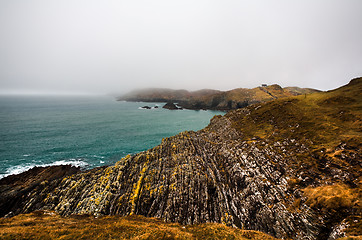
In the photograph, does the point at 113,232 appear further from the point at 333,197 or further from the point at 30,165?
the point at 30,165

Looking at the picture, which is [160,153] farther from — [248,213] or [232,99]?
[232,99]

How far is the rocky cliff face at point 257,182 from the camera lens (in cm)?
1531

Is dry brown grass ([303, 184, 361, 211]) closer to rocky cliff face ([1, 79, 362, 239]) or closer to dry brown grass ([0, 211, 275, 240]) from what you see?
rocky cliff face ([1, 79, 362, 239])

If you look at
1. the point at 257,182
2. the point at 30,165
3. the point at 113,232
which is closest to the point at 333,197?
the point at 257,182

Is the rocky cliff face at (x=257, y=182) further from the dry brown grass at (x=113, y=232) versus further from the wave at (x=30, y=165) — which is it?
the wave at (x=30, y=165)

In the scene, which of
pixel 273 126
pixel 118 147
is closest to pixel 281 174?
pixel 273 126

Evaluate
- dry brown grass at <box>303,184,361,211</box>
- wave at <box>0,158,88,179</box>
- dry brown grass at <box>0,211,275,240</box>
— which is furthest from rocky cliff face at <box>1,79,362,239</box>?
wave at <box>0,158,88,179</box>

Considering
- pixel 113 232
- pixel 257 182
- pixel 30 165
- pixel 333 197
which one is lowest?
pixel 30 165

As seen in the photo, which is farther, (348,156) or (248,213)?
(248,213)

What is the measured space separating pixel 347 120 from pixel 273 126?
38.9ft

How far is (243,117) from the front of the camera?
44344mm

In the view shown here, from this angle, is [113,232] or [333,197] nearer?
[333,197]

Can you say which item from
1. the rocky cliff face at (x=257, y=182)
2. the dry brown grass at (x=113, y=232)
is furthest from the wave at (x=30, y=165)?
the dry brown grass at (x=113, y=232)

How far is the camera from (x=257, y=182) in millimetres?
21094
